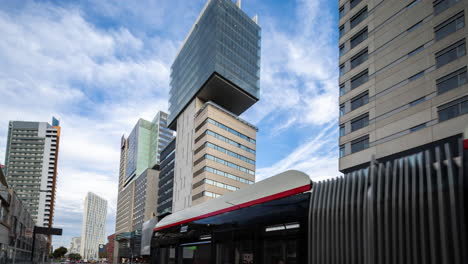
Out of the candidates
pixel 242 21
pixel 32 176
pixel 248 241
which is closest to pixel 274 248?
pixel 248 241

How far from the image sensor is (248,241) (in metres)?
7.52

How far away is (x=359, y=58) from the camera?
156ft

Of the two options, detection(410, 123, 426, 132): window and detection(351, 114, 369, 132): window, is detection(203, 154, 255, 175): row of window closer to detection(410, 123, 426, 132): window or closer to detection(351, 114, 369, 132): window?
detection(351, 114, 369, 132): window

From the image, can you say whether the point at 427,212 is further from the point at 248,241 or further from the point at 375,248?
the point at 248,241


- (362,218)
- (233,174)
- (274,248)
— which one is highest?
(233,174)

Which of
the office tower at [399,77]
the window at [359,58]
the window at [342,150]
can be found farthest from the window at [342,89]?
the window at [342,150]

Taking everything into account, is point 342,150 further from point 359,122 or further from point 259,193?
point 259,193

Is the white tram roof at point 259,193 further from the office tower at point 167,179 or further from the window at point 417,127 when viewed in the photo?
the office tower at point 167,179

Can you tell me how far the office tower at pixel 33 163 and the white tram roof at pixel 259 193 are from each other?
186 m

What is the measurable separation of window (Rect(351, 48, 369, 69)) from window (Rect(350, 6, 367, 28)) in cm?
440

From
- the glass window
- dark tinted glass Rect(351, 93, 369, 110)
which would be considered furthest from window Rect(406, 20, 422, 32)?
the glass window

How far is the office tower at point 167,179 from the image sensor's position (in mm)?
122562

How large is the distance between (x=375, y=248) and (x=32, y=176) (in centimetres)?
19852

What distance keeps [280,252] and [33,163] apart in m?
194
